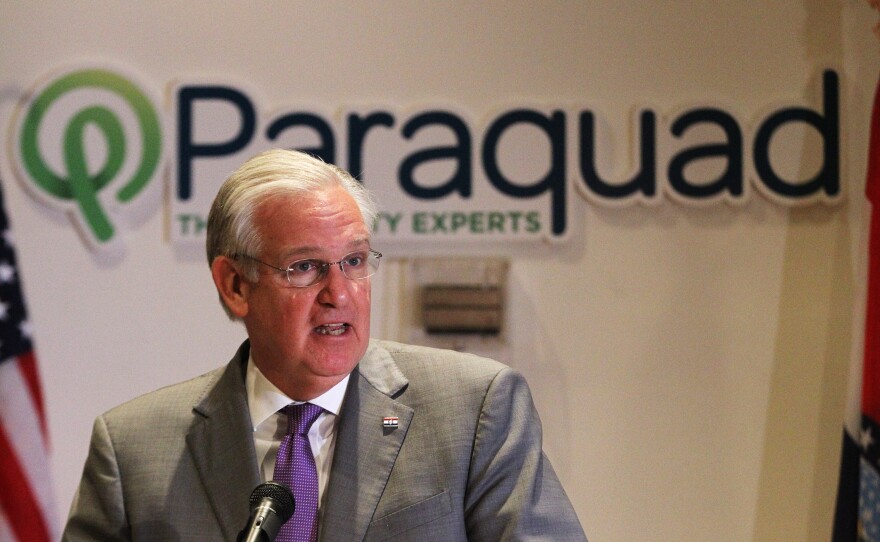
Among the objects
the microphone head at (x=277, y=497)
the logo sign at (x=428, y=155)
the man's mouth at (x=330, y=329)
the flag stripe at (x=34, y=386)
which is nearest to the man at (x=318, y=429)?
the man's mouth at (x=330, y=329)

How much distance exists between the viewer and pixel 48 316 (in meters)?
3.73

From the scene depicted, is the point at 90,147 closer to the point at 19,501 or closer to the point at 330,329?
the point at 19,501

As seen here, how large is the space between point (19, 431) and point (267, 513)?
105 inches

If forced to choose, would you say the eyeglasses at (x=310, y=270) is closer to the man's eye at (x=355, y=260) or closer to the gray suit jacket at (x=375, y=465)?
the man's eye at (x=355, y=260)

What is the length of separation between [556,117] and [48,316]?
2.06 meters

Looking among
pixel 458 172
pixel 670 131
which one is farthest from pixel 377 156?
pixel 670 131

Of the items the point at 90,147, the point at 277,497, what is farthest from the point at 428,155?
the point at 277,497

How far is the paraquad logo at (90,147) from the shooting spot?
3.72m

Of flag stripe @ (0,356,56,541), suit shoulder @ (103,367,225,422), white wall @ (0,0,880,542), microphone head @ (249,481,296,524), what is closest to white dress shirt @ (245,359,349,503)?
suit shoulder @ (103,367,225,422)

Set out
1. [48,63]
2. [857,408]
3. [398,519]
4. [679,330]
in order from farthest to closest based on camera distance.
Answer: [48,63], [679,330], [857,408], [398,519]

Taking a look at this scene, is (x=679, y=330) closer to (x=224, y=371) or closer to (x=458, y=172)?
(x=458, y=172)

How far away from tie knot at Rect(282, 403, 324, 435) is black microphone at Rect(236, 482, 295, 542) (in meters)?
0.49

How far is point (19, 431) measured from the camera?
3.69m

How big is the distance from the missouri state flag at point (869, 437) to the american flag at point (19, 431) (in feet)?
9.33
